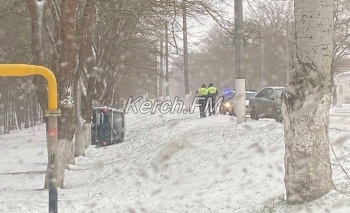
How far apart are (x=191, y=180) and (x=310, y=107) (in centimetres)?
356

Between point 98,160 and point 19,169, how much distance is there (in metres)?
2.46

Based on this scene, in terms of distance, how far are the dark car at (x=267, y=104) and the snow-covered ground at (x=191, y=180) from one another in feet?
15.5

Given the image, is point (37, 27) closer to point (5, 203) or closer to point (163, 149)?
point (5, 203)

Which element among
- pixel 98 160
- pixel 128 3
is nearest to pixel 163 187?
pixel 128 3

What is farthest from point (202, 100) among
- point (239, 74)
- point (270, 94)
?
point (239, 74)

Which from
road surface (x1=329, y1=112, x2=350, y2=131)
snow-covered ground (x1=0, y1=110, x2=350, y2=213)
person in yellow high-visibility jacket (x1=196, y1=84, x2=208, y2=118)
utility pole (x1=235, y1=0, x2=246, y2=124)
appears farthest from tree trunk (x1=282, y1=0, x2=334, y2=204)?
person in yellow high-visibility jacket (x1=196, y1=84, x2=208, y2=118)

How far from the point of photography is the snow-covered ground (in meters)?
6.73

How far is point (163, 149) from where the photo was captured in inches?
593

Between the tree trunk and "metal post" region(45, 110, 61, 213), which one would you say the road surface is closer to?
the tree trunk

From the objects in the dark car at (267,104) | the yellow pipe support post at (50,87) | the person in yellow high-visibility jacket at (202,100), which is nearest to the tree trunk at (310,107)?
the yellow pipe support post at (50,87)

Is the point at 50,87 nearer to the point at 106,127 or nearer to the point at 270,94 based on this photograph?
the point at 270,94

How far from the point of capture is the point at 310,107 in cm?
596

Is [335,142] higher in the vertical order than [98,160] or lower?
higher

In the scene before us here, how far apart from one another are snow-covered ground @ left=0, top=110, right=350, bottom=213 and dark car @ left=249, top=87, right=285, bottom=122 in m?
4.73
